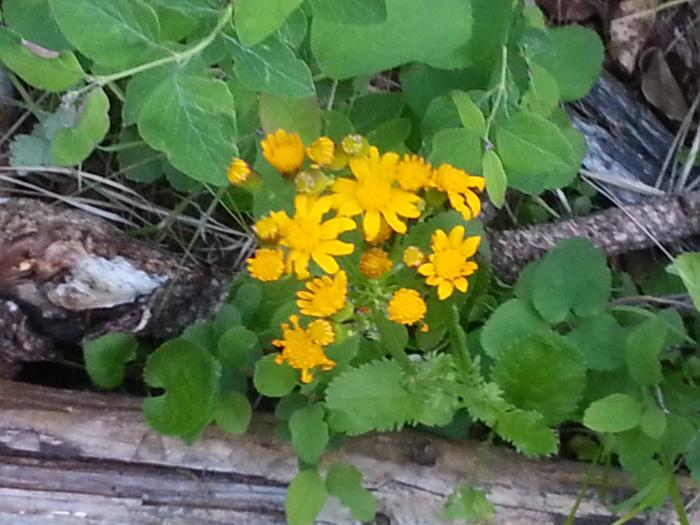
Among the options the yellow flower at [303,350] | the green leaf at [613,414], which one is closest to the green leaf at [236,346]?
the yellow flower at [303,350]

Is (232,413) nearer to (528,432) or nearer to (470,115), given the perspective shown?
(528,432)

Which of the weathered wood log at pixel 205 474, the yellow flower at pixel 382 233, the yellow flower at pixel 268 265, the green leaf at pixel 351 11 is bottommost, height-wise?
the weathered wood log at pixel 205 474

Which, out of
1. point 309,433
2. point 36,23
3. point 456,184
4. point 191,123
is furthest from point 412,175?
point 36,23

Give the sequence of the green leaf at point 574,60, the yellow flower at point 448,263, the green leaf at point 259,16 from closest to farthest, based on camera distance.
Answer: the green leaf at point 259,16 < the yellow flower at point 448,263 < the green leaf at point 574,60

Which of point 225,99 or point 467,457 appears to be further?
point 467,457

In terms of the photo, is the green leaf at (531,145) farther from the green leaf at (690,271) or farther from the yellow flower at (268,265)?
the yellow flower at (268,265)

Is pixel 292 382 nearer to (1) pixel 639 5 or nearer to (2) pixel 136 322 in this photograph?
(2) pixel 136 322

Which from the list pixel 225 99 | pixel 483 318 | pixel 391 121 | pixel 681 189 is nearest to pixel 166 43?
pixel 225 99
